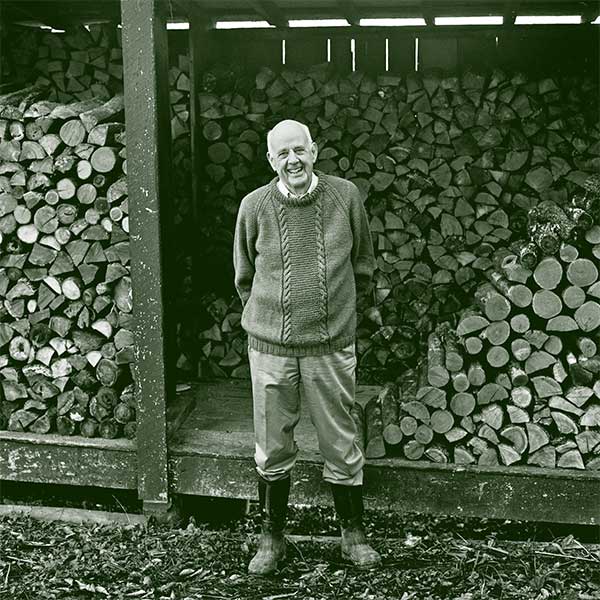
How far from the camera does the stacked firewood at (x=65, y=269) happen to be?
4.88m

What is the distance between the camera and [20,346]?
507cm

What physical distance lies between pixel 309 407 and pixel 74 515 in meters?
1.62

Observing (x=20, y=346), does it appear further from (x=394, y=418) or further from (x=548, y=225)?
(x=548, y=225)

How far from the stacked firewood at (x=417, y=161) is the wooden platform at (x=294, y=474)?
1.42 metres

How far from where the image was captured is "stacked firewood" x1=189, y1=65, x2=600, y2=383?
6.05 m

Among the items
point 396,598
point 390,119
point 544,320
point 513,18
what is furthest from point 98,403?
point 513,18

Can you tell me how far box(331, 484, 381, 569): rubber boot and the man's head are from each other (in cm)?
138

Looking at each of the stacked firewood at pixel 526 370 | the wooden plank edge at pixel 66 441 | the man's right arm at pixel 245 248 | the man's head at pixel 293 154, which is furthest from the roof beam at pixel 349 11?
the wooden plank edge at pixel 66 441

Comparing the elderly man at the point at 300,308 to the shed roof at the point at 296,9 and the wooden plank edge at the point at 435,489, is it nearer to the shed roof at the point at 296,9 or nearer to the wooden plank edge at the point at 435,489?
the wooden plank edge at the point at 435,489

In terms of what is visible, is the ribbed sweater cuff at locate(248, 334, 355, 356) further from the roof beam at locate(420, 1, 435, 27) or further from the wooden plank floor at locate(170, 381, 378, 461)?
the roof beam at locate(420, 1, 435, 27)

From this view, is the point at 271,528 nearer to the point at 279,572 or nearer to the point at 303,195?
the point at 279,572

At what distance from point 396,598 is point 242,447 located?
124cm

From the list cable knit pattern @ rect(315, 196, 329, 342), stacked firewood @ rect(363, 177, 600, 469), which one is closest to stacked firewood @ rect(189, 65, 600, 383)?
stacked firewood @ rect(363, 177, 600, 469)

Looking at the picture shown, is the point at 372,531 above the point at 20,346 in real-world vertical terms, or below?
below
